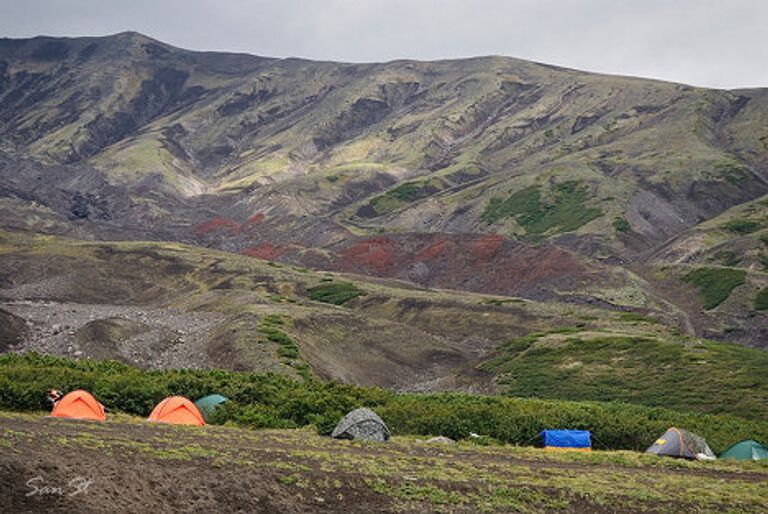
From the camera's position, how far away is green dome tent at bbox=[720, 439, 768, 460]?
1220 inches

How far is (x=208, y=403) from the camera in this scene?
33.9 metres

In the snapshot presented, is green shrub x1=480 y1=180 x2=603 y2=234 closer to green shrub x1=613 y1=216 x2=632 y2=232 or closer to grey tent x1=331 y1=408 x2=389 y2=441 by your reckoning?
green shrub x1=613 y1=216 x2=632 y2=232

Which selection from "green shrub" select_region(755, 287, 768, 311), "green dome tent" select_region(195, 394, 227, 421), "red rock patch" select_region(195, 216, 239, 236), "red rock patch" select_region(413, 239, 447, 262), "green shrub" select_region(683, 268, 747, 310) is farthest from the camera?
"red rock patch" select_region(195, 216, 239, 236)

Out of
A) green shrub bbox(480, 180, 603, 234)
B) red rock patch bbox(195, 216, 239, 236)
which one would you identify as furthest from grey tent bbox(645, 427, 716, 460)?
red rock patch bbox(195, 216, 239, 236)

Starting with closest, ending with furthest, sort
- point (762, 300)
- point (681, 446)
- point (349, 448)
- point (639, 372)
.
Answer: point (349, 448) → point (681, 446) → point (639, 372) → point (762, 300)

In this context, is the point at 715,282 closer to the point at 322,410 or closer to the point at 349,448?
the point at 322,410

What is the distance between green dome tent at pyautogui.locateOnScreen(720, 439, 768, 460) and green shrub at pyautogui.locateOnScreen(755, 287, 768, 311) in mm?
76282

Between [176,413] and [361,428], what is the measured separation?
316 inches

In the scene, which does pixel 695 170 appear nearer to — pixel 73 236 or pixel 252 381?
pixel 73 236

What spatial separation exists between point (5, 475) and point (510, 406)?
27990 millimetres

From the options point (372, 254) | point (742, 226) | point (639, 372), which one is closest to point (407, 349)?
point (639, 372)

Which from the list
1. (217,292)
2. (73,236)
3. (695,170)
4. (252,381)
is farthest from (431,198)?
(252,381)

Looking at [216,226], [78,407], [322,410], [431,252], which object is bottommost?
[78,407]

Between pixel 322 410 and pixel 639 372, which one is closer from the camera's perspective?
pixel 322 410
